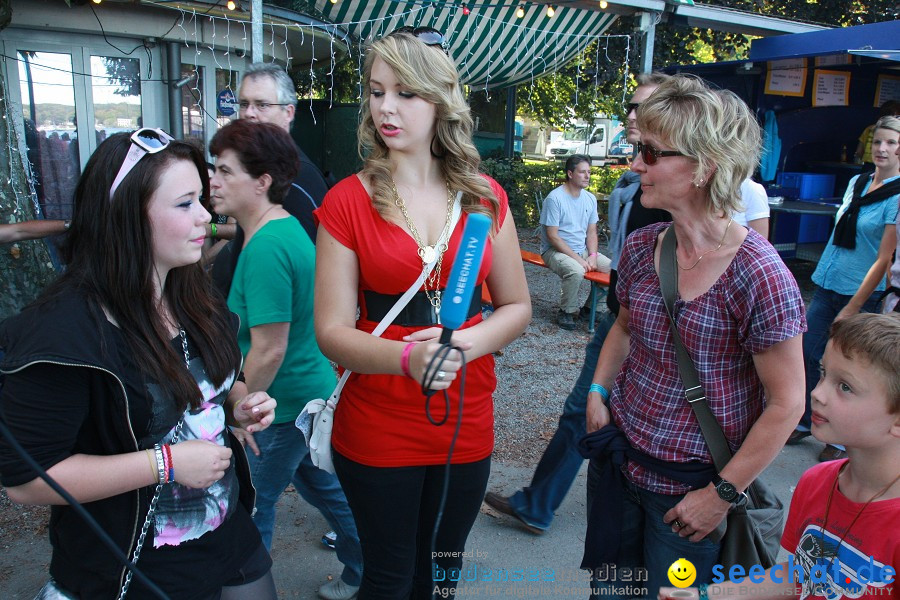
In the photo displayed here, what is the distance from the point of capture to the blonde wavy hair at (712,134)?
1.94 meters

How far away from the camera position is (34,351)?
1420 mm

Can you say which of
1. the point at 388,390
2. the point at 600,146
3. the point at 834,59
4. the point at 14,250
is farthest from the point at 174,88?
the point at 600,146

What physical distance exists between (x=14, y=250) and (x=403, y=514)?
13.5 ft

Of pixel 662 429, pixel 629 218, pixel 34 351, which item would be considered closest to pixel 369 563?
pixel 662 429

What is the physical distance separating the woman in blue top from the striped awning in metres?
3.80

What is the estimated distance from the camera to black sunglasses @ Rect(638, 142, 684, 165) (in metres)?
1.98

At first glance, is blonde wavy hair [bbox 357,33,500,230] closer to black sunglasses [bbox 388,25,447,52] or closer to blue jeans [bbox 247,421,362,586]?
black sunglasses [bbox 388,25,447,52]

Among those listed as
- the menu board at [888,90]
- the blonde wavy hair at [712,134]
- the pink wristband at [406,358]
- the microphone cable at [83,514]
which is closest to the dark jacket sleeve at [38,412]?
the microphone cable at [83,514]

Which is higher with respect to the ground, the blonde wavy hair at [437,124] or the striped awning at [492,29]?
the striped awning at [492,29]

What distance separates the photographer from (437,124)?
213 centimetres

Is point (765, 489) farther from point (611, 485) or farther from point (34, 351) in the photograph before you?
point (34, 351)

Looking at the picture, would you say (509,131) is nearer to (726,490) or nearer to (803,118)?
(803,118)

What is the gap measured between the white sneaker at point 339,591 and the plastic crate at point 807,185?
30.7 feet

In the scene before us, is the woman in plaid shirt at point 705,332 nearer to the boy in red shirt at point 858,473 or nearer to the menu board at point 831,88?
the boy in red shirt at point 858,473
